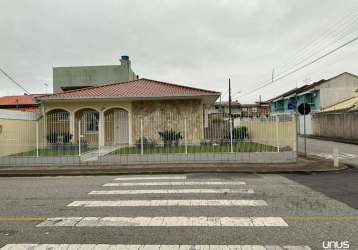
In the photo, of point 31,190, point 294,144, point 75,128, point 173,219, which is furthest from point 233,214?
point 75,128

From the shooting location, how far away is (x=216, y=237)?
4.55 m

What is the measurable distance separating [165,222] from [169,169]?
679 cm

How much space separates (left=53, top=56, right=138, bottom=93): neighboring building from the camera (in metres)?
35.2

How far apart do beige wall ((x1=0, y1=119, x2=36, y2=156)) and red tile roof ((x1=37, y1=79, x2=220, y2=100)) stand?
4154 mm

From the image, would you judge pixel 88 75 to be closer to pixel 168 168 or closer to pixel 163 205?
pixel 168 168

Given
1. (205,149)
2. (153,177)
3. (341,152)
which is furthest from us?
(341,152)

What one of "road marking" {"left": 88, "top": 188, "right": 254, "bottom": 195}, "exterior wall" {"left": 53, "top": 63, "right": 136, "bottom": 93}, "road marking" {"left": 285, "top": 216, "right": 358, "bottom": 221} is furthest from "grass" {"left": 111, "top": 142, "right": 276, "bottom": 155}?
"exterior wall" {"left": 53, "top": 63, "right": 136, "bottom": 93}

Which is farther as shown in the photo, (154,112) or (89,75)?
(89,75)

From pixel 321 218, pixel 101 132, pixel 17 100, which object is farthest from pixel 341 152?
pixel 17 100

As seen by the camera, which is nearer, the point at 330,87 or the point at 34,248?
the point at 34,248

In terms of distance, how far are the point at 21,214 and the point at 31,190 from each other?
282 cm

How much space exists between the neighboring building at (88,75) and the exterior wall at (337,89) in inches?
938

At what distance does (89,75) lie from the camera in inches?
1409

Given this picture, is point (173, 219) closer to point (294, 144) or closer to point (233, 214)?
point (233, 214)
